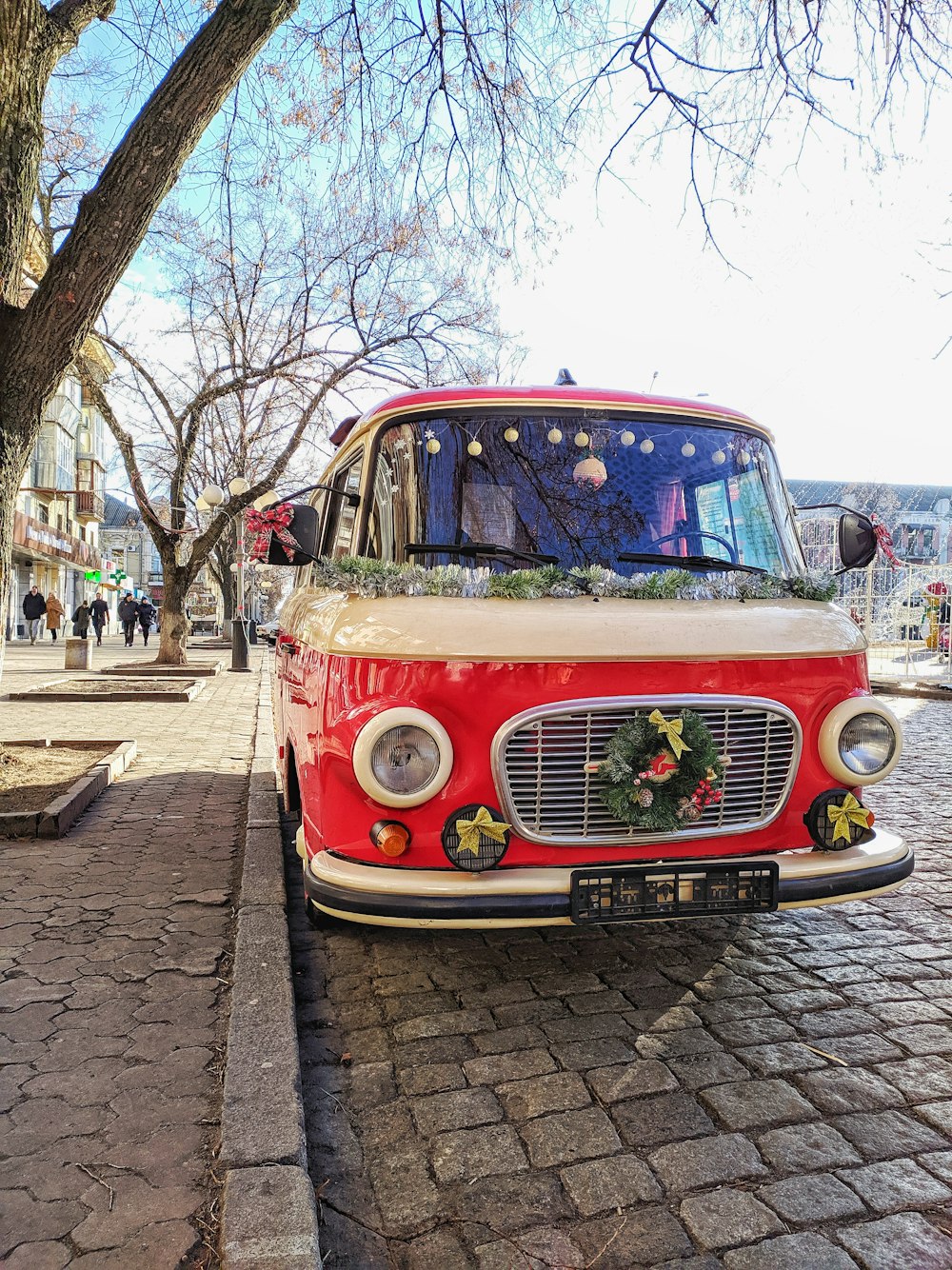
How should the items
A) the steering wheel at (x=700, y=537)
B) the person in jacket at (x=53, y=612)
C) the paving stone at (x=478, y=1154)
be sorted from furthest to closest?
the person in jacket at (x=53, y=612), the steering wheel at (x=700, y=537), the paving stone at (x=478, y=1154)

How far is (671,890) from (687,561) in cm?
140

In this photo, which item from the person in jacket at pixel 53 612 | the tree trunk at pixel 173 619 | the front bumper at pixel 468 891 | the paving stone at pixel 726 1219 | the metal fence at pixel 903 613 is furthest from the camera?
the person in jacket at pixel 53 612

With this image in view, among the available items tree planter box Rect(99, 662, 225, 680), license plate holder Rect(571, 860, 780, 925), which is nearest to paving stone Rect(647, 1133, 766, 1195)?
license plate holder Rect(571, 860, 780, 925)

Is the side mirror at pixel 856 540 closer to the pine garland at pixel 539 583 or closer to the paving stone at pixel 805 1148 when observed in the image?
the pine garland at pixel 539 583

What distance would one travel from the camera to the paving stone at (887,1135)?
2.60 metres

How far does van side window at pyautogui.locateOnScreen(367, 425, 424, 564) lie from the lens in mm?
3764

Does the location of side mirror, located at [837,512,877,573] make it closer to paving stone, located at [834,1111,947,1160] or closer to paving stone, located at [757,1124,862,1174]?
paving stone, located at [834,1111,947,1160]

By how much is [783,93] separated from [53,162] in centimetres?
1013

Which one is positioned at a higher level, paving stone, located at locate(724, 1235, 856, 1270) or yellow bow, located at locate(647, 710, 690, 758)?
yellow bow, located at locate(647, 710, 690, 758)

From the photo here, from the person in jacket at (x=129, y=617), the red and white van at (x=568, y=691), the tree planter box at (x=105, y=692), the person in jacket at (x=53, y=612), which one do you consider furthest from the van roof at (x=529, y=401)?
the person in jacket at (x=53, y=612)

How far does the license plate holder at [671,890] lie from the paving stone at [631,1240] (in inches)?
34.2

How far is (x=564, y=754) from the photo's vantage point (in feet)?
10.3

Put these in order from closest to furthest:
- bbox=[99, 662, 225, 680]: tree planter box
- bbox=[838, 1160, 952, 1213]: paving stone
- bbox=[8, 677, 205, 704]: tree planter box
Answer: bbox=[838, 1160, 952, 1213]: paving stone < bbox=[8, 677, 205, 704]: tree planter box < bbox=[99, 662, 225, 680]: tree planter box

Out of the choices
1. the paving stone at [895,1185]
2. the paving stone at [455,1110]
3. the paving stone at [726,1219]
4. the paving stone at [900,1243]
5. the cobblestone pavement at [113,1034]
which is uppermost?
the cobblestone pavement at [113,1034]
